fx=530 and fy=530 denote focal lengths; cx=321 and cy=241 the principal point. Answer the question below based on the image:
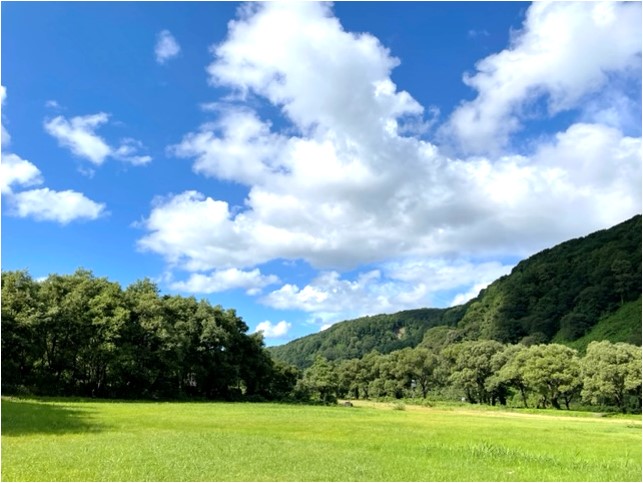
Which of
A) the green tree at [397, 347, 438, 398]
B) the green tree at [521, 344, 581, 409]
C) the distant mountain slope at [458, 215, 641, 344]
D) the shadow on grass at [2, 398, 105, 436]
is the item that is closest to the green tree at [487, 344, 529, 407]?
the green tree at [521, 344, 581, 409]

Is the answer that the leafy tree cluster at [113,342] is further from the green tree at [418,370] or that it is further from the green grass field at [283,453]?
the green tree at [418,370]

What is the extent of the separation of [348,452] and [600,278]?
171 meters

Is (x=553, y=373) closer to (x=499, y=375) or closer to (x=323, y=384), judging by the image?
(x=499, y=375)

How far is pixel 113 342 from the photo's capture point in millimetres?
75000

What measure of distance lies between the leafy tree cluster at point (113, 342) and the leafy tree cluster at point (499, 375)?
23.6 metres

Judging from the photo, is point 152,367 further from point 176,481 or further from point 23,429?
point 176,481

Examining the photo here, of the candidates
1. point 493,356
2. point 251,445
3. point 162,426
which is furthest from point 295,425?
point 493,356

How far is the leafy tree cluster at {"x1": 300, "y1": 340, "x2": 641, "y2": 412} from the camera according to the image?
292ft

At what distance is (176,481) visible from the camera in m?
18.3

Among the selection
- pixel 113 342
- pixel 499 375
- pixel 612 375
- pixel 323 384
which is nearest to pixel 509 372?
pixel 499 375

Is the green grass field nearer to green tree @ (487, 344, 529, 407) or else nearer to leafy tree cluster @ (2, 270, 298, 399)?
leafy tree cluster @ (2, 270, 298, 399)

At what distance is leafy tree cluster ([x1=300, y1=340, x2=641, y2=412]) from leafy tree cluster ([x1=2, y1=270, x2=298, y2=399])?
2359cm

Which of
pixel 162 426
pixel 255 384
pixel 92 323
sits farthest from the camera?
pixel 255 384

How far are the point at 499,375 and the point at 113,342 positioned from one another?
78.4 m
